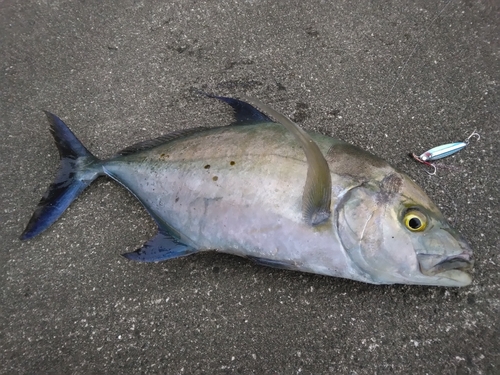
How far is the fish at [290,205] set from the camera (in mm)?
1505

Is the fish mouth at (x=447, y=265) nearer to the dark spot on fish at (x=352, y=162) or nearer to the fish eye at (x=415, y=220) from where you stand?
the fish eye at (x=415, y=220)

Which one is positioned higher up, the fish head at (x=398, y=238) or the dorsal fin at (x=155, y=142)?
the fish head at (x=398, y=238)

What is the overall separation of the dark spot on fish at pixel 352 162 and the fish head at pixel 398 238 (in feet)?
0.24

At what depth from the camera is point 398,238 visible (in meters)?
1.50

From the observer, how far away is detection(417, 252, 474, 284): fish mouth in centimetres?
148

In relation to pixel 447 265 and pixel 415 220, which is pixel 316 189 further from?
pixel 447 265

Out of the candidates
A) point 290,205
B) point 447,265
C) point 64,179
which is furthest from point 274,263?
Answer: point 64,179

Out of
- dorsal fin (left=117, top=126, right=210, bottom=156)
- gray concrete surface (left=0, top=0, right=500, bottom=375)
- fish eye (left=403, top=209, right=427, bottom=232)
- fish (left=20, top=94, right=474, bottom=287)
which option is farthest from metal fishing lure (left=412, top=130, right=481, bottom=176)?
dorsal fin (left=117, top=126, right=210, bottom=156)

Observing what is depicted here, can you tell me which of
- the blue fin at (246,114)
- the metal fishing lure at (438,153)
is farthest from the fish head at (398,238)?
the blue fin at (246,114)

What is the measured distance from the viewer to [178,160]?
6.26 feet

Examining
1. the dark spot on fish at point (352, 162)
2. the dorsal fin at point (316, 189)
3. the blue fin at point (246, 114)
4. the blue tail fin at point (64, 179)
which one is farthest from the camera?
the blue tail fin at point (64, 179)

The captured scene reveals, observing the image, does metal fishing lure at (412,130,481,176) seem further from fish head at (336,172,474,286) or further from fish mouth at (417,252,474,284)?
fish mouth at (417,252,474,284)

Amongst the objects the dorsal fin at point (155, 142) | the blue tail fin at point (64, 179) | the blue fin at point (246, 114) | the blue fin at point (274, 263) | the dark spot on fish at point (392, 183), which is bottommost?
the blue tail fin at point (64, 179)

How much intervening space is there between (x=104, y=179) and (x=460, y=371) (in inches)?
79.8
